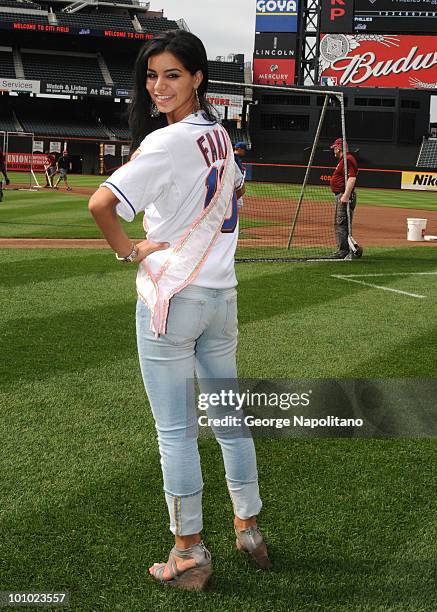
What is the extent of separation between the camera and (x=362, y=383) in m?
5.94

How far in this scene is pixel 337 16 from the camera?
167 feet

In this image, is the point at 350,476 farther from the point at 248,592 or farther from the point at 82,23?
the point at 82,23

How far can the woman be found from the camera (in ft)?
9.01

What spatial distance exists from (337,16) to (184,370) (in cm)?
5245

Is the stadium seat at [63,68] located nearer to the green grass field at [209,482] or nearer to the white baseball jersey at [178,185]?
the green grass field at [209,482]

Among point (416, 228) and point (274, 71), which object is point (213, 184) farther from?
point (274, 71)

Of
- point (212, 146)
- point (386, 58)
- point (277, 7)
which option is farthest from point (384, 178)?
point (212, 146)

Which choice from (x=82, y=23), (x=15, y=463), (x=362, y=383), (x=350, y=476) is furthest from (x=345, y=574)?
(x=82, y=23)

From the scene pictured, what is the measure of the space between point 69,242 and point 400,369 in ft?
30.7

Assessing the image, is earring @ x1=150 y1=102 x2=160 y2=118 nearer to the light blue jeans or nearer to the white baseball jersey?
the white baseball jersey

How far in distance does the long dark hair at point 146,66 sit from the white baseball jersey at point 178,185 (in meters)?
0.17

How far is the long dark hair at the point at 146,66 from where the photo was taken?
9.45 ft

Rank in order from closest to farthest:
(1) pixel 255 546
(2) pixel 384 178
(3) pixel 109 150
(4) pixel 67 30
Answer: (1) pixel 255 546, (2) pixel 384 178, (3) pixel 109 150, (4) pixel 67 30

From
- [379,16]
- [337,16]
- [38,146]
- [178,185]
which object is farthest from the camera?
[337,16]
